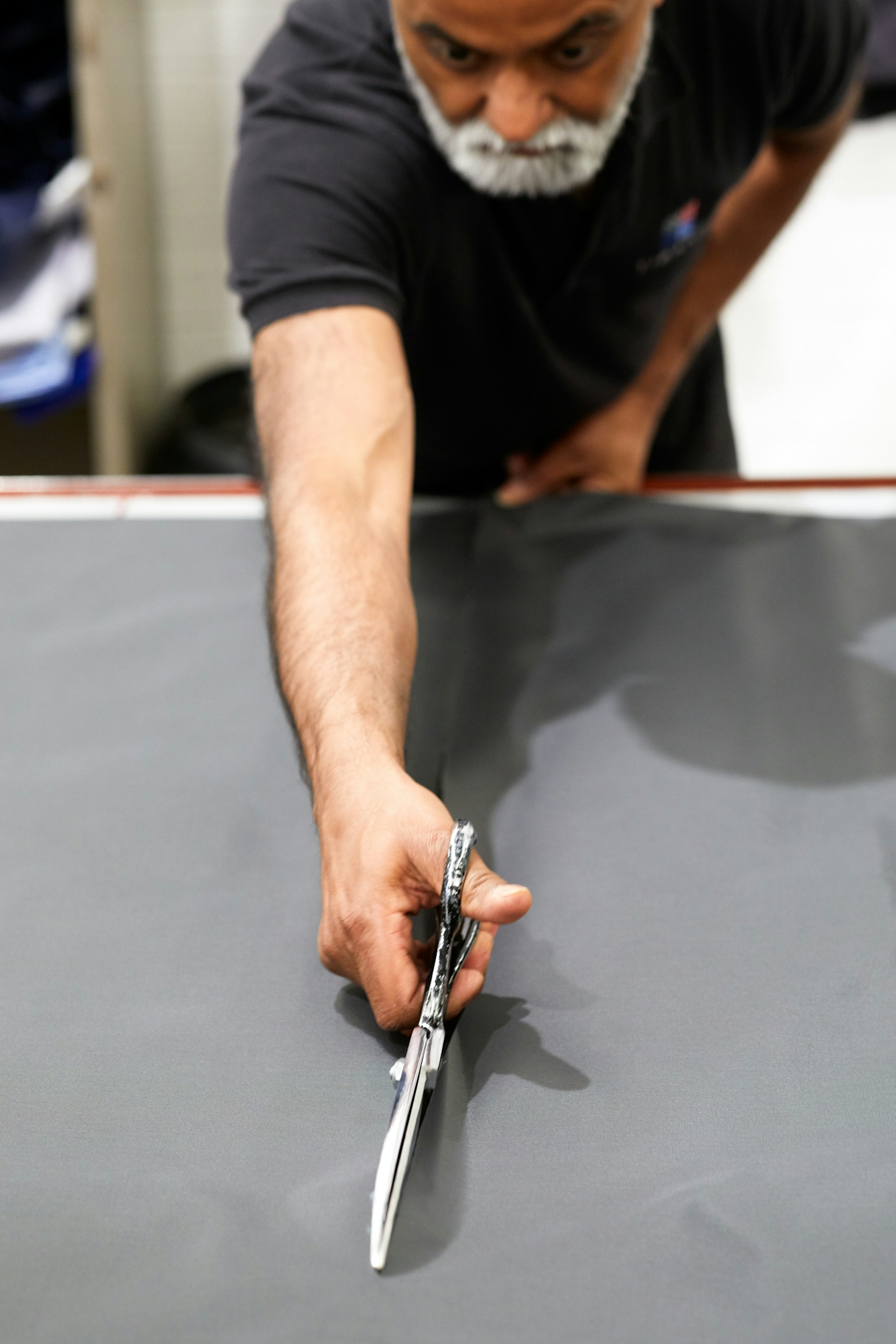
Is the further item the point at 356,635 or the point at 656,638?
the point at 656,638

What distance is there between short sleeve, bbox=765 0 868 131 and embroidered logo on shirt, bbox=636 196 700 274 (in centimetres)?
11

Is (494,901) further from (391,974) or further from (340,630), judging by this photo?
(340,630)

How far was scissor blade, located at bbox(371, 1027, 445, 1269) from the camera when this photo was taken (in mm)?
429

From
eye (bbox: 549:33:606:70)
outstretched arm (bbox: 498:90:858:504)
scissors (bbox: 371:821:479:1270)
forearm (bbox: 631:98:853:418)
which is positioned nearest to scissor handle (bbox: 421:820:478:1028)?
scissors (bbox: 371:821:479:1270)

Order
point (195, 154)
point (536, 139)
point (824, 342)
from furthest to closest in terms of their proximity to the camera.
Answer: point (824, 342) < point (195, 154) < point (536, 139)

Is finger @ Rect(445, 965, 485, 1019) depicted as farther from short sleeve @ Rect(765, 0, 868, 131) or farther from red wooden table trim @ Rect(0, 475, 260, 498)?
short sleeve @ Rect(765, 0, 868, 131)

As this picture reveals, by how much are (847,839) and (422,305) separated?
536 millimetres

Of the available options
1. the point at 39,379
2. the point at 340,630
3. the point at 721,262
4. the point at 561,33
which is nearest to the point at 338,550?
the point at 340,630

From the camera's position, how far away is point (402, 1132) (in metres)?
0.46

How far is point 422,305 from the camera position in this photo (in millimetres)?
922

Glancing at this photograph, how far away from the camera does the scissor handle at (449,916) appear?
51cm

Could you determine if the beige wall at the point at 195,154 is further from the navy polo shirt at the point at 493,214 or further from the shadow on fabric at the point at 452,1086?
the shadow on fabric at the point at 452,1086

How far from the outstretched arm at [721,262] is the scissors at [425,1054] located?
2.06 ft

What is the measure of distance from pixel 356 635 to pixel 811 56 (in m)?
0.74
